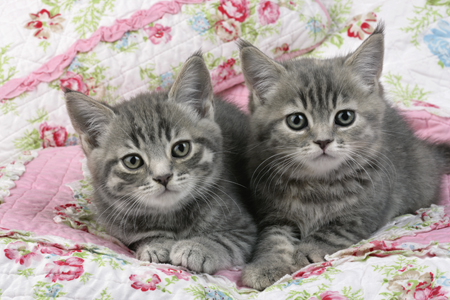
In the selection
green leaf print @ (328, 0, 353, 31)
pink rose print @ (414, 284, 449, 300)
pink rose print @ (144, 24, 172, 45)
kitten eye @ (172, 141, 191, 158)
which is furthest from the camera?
green leaf print @ (328, 0, 353, 31)

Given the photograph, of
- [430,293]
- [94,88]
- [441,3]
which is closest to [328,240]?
[430,293]

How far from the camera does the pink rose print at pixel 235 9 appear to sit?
8.92ft

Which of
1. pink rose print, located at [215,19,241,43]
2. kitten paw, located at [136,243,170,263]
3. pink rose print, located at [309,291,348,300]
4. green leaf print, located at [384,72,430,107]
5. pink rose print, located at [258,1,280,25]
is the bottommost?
pink rose print, located at [309,291,348,300]

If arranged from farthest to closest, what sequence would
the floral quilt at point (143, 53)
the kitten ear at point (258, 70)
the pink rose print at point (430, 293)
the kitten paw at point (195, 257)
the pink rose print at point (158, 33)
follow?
the pink rose print at point (158, 33) → the floral quilt at point (143, 53) → the kitten ear at point (258, 70) → the kitten paw at point (195, 257) → the pink rose print at point (430, 293)

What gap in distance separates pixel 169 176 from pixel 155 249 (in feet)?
0.88

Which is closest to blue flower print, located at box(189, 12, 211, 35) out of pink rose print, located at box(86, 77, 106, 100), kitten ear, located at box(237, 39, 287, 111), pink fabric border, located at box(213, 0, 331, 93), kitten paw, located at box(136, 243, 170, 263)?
A: pink fabric border, located at box(213, 0, 331, 93)

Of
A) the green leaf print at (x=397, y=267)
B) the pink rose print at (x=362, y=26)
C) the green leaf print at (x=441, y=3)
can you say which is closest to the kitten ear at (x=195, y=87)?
the green leaf print at (x=397, y=267)

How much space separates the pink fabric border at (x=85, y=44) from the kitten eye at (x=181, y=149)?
1.29m

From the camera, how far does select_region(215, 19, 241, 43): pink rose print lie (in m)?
2.72

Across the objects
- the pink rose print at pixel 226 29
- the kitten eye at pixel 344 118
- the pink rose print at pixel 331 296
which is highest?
the pink rose print at pixel 226 29

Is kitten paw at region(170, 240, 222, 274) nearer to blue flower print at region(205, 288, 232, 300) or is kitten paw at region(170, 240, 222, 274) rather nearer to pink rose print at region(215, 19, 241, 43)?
blue flower print at region(205, 288, 232, 300)

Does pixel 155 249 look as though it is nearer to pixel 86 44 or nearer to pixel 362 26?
pixel 86 44

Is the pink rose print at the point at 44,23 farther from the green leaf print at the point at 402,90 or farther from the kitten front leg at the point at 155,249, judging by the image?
the green leaf print at the point at 402,90

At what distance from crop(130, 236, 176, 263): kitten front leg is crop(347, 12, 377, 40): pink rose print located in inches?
72.7
